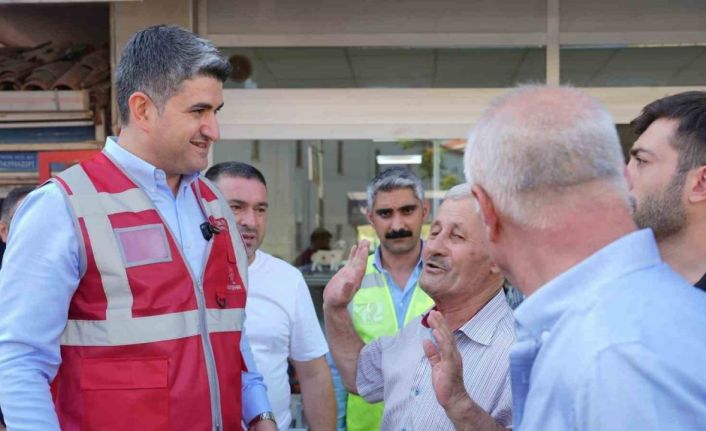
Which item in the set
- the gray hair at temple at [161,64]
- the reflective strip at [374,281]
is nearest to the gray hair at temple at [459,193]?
the gray hair at temple at [161,64]

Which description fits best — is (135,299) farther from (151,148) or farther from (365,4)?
(365,4)

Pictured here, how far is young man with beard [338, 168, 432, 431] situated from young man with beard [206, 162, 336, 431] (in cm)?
31

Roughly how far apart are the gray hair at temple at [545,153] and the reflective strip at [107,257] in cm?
112

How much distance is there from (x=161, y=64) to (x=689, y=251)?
1645mm

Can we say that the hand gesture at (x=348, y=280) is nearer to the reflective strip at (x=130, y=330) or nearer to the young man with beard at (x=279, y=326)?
the reflective strip at (x=130, y=330)

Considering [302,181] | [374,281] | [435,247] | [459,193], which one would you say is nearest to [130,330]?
[435,247]

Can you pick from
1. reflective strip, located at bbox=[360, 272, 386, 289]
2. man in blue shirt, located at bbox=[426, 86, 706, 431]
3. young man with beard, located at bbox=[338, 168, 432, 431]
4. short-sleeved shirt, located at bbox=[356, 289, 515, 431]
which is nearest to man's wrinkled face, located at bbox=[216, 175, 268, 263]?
young man with beard, located at bbox=[338, 168, 432, 431]

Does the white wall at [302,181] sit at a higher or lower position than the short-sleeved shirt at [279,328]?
higher

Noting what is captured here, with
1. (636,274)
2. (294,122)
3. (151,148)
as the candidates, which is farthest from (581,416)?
(294,122)

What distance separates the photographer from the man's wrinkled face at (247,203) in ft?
13.8

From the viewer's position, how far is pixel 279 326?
13.2 ft

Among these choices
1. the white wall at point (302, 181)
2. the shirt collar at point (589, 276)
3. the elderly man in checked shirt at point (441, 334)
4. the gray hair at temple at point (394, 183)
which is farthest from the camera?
the white wall at point (302, 181)

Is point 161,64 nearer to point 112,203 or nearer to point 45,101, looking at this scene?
point 112,203

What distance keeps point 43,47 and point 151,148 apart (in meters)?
4.07
